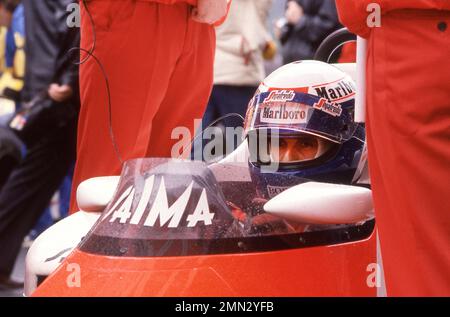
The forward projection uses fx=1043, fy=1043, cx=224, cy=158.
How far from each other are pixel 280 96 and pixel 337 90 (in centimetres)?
23

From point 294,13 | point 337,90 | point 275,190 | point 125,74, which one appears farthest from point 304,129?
point 294,13

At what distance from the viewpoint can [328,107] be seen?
3.37 meters

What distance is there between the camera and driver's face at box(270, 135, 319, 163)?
3350 mm

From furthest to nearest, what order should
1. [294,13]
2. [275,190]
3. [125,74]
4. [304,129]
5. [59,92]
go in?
[294,13] < [59,92] < [125,74] < [304,129] < [275,190]

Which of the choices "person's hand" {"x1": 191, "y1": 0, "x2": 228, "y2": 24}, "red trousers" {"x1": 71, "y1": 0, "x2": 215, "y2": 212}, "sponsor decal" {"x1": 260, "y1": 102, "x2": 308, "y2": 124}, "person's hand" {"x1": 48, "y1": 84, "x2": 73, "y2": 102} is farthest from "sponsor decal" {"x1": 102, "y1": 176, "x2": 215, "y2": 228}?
"person's hand" {"x1": 48, "y1": 84, "x2": 73, "y2": 102}

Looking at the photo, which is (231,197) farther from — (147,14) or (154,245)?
(147,14)

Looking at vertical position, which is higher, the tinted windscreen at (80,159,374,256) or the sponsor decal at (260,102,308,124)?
the sponsor decal at (260,102,308,124)

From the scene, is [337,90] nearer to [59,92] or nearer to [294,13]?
[59,92]

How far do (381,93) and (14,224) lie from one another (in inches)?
143

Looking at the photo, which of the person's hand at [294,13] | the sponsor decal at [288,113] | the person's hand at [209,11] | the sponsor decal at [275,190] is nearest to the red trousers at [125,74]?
the person's hand at [209,11]

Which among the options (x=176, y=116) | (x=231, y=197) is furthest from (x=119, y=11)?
(x=231, y=197)

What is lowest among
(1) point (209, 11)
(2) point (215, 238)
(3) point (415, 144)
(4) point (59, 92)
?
(4) point (59, 92)

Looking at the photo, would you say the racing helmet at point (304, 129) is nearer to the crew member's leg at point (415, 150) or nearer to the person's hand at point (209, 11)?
the crew member's leg at point (415, 150)

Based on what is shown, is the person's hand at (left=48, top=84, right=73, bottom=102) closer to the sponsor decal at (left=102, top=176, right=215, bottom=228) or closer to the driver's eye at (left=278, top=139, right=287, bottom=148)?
the driver's eye at (left=278, top=139, right=287, bottom=148)
